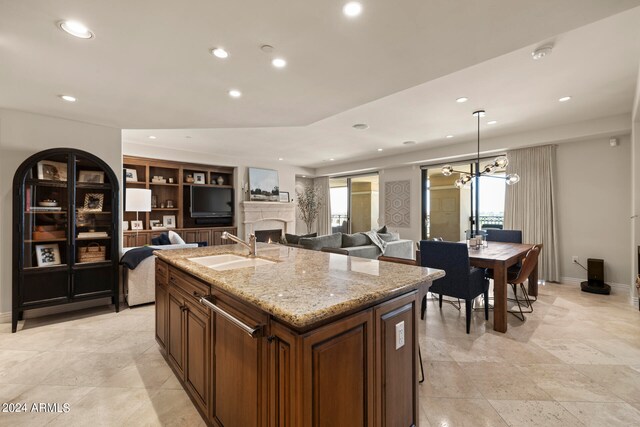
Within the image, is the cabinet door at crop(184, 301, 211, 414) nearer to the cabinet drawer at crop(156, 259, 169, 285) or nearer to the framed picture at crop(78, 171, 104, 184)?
the cabinet drawer at crop(156, 259, 169, 285)

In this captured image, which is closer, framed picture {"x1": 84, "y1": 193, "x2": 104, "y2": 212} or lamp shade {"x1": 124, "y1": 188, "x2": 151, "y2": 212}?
framed picture {"x1": 84, "y1": 193, "x2": 104, "y2": 212}

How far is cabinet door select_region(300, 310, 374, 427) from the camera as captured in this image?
1.00m

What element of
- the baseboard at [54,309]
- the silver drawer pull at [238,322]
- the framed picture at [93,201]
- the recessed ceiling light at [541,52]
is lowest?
the baseboard at [54,309]

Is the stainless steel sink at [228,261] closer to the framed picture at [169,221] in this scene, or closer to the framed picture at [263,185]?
the framed picture at [169,221]

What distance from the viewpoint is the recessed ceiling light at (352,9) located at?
1453 mm

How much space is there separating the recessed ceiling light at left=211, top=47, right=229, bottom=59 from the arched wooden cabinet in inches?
96.4

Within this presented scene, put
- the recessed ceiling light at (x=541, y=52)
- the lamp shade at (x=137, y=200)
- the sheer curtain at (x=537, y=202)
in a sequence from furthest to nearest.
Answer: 1. the sheer curtain at (x=537, y=202)
2. the lamp shade at (x=137, y=200)
3. the recessed ceiling light at (x=541, y=52)

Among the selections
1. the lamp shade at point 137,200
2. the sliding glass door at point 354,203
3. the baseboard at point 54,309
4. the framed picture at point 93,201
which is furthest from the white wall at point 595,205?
the baseboard at point 54,309

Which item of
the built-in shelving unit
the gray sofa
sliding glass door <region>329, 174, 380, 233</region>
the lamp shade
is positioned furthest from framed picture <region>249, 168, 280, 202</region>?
the gray sofa

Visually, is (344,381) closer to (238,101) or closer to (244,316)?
(244,316)

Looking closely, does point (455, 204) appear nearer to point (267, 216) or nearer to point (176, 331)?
point (267, 216)

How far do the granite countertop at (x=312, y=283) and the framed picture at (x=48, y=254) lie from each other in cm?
217

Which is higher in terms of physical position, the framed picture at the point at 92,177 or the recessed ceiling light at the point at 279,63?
the recessed ceiling light at the point at 279,63

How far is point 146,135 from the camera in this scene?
→ 16.7 feet
